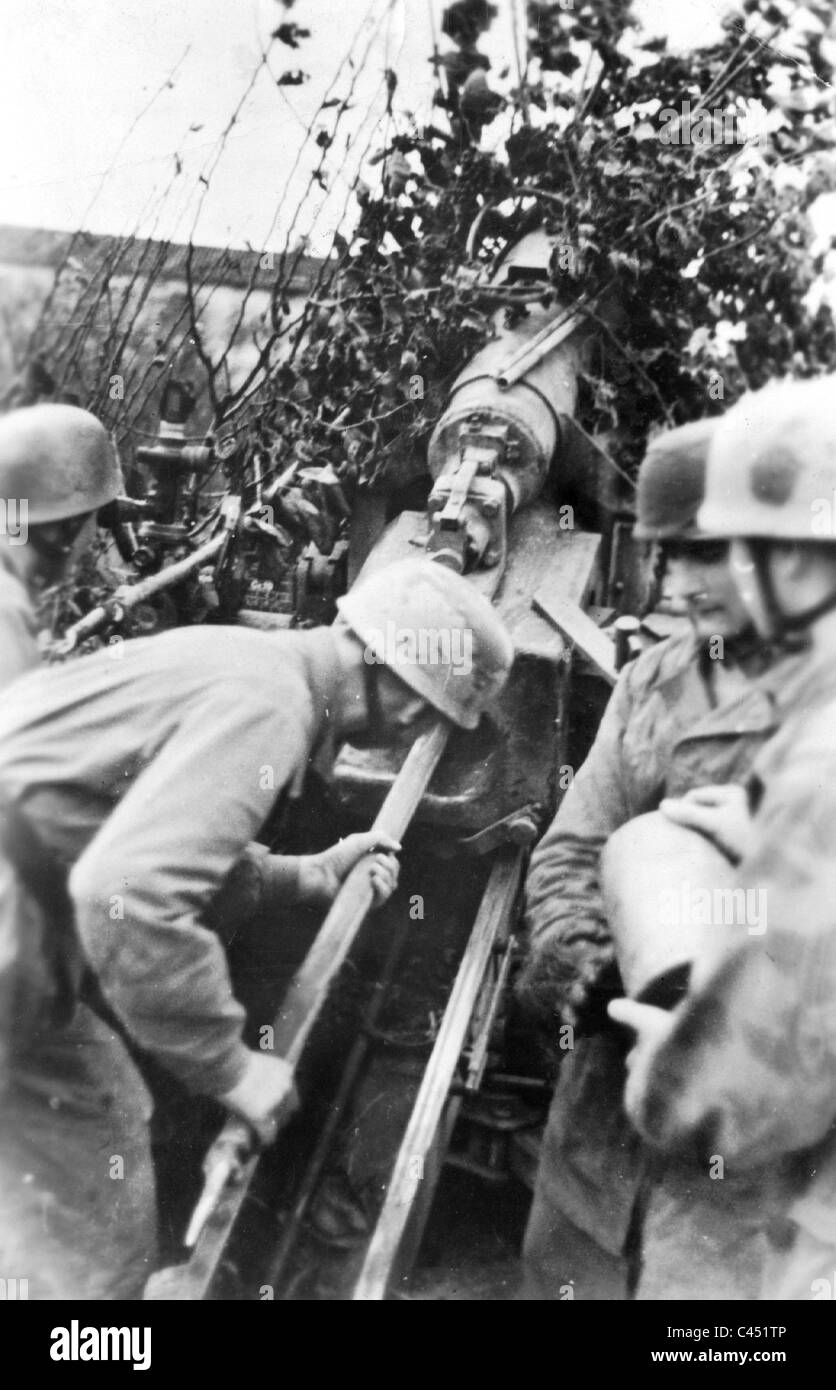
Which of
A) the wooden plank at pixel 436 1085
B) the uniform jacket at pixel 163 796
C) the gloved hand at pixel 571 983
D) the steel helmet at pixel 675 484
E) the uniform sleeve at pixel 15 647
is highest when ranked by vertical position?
the steel helmet at pixel 675 484

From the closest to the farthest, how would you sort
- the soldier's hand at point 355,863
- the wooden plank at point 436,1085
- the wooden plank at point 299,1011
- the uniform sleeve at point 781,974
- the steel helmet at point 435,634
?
the uniform sleeve at point 781,974, the wooden plank at point 299,1011, the wooden plank at point 436,1085, the steel helmet at point 435,634, the soldier's hand at point 355,863

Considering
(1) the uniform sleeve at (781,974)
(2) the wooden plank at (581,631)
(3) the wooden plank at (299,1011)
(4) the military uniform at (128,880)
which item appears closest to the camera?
(1) the uniform sleeve at (781,974)

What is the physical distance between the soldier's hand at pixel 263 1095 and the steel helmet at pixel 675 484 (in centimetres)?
150

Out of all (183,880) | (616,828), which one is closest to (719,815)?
(616,828)

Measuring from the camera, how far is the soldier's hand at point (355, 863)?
3.12 meters

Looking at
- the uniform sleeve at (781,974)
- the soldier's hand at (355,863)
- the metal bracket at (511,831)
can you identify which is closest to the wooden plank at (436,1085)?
the metal bracket at (511,831)

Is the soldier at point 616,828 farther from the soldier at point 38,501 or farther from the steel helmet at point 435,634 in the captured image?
the soldier at point 38,501

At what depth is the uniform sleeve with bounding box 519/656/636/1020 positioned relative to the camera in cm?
286

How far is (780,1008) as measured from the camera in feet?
8.46

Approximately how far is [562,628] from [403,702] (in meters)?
0.72

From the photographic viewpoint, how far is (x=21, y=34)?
3.16 m

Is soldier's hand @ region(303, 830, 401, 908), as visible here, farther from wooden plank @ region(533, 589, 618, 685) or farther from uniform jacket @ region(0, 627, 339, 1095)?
wooden plank @ region(533, 589, 618, 685)

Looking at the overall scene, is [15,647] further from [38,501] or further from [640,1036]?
[640,1036]
